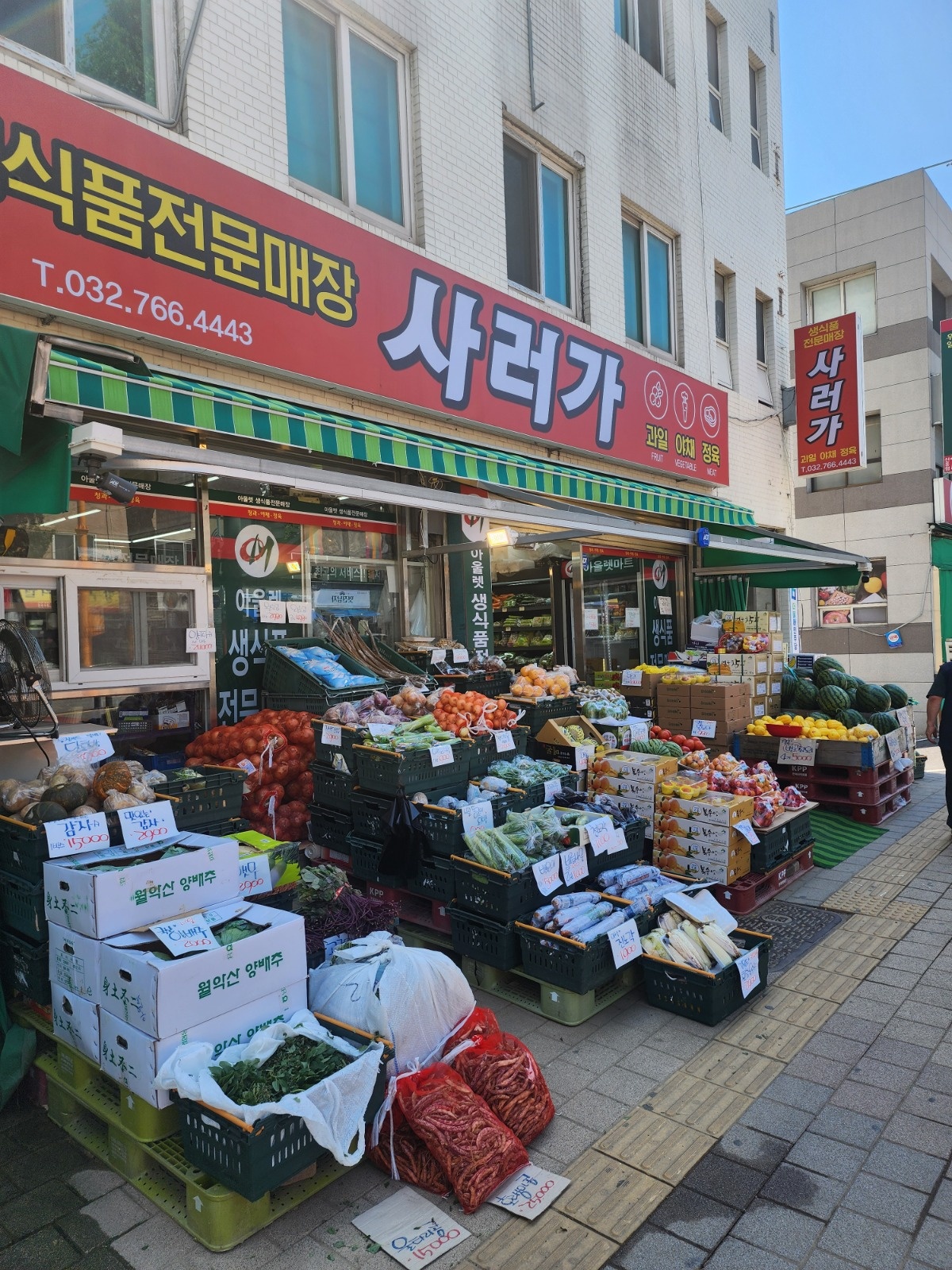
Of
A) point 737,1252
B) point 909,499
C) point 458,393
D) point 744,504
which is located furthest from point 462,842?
point 909,499

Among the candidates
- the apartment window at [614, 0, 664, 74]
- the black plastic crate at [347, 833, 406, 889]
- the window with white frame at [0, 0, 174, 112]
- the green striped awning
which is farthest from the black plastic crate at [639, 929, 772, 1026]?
the apartment window at [614, 0, 664, 74]

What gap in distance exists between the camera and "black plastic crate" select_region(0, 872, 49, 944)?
3.62m

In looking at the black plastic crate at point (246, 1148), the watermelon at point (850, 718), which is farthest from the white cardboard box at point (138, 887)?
the watermelon at point (850, 718)

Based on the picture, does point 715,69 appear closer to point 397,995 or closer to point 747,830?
point 747,830

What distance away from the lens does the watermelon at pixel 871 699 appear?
964cm

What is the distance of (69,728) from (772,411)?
13.7 meters

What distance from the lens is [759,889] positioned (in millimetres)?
6242

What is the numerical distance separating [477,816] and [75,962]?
240cm

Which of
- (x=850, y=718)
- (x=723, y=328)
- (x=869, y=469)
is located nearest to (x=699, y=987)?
(x=850, y=718)

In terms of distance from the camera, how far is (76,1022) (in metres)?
3.41

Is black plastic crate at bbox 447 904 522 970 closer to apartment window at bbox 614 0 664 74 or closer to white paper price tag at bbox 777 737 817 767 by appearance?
white paper price tag at bbox 777 737 817 767

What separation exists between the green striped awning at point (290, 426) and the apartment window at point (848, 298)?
58.5 ft

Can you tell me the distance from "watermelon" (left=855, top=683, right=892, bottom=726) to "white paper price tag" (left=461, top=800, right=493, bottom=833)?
648 centimetres

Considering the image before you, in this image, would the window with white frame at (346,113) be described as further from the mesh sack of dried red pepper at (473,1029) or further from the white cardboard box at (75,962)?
the mesh sack of dried red pepper at (473,1029)
